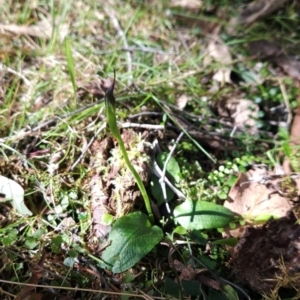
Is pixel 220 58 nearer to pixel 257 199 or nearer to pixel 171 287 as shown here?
pixel 257 199

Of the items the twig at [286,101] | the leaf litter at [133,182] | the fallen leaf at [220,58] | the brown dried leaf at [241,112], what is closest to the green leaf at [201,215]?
the leaf litter at [133,182]

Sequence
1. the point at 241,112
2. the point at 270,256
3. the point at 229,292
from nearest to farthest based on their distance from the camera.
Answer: the point at 229,292 < the point at 270,256 < the point at 241,112

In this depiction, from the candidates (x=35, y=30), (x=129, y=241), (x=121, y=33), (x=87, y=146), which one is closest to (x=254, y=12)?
(x=121, y=33)

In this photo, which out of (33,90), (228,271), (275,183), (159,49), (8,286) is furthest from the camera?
(159,49)

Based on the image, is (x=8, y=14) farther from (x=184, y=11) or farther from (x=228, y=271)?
(x=228, y=271)

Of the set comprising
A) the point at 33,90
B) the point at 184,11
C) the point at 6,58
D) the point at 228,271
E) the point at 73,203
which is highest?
the point at 184,11

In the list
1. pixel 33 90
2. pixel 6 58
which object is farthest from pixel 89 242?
pixel 6 58
